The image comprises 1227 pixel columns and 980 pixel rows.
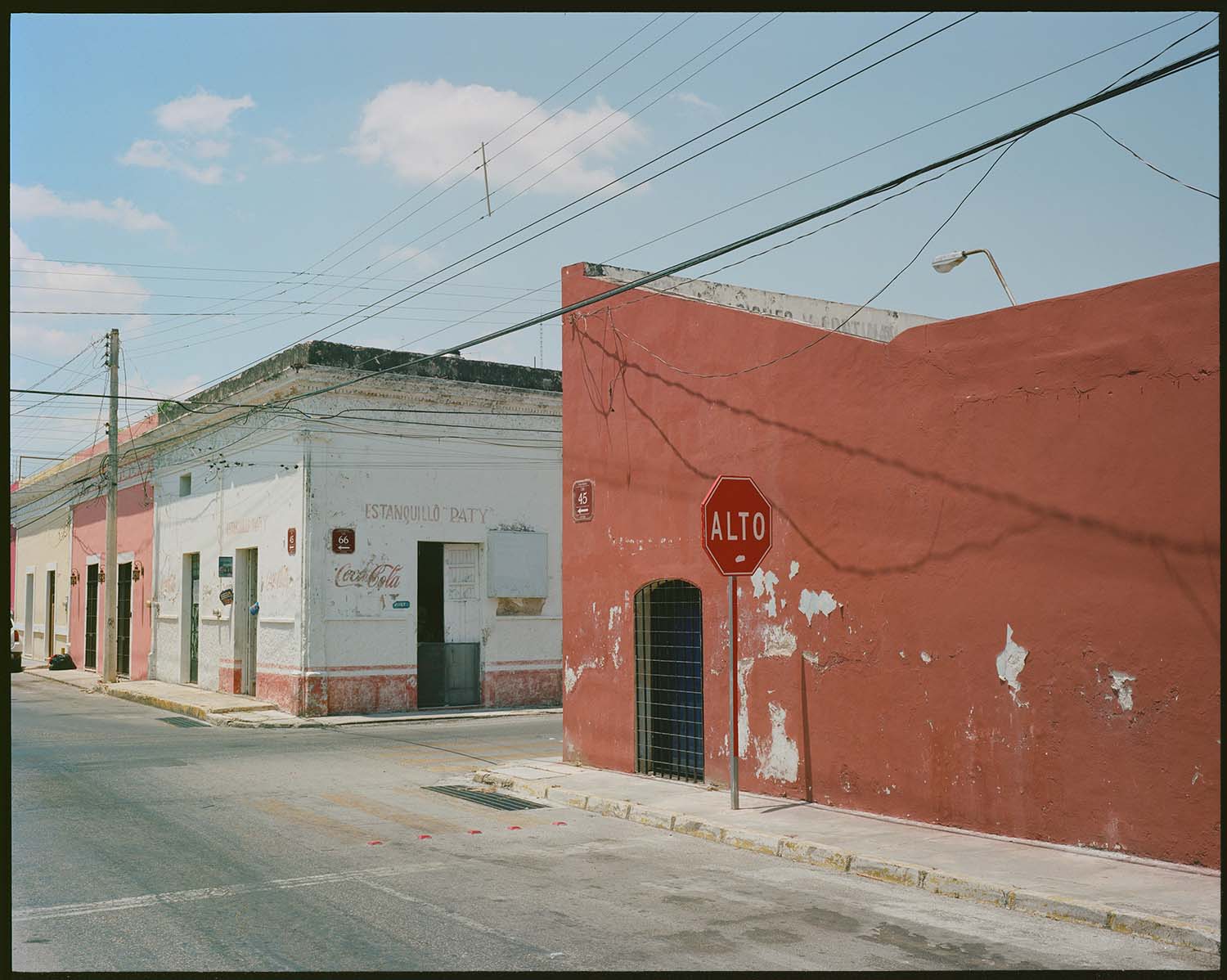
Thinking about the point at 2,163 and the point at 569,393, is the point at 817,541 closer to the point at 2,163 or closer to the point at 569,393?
the point at 569,393

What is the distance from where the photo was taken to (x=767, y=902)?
751 cm

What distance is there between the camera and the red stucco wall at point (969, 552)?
8188 mm

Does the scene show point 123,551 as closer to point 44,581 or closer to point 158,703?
point 158,703

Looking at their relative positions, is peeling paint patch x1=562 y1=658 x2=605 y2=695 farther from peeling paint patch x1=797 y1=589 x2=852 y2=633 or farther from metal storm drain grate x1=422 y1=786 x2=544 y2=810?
peeling paint patch x1=797 y1=589 x2=852 y2=633

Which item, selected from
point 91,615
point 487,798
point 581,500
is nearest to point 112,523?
point 91,615

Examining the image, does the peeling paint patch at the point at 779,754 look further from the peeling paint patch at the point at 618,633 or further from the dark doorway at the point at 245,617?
the dark doorway at the point at 245,617

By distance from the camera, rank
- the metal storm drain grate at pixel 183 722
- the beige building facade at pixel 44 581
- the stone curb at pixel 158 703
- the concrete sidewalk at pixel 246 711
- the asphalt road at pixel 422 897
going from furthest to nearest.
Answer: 1. the beige building facade at pixel 44 581
2. the stone curb at pixel 158 703
3. the concrete sidewalk at pixel 246 711
4. the metal storm drain grate at pixel 183 722
5. the asphalt road at pixel 422 897

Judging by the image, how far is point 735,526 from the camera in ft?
36.6

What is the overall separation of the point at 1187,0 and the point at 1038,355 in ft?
15.5

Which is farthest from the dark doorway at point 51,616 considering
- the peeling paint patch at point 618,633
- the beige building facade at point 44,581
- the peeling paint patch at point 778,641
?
the peeling paint patch at point 778,641

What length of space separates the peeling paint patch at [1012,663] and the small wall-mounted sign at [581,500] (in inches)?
247

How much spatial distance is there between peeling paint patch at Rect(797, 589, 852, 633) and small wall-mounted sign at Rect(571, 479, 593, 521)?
3.89 m

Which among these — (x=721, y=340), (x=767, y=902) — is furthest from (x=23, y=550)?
(x=767, y=902)

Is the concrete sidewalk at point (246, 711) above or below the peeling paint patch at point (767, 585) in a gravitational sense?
below
